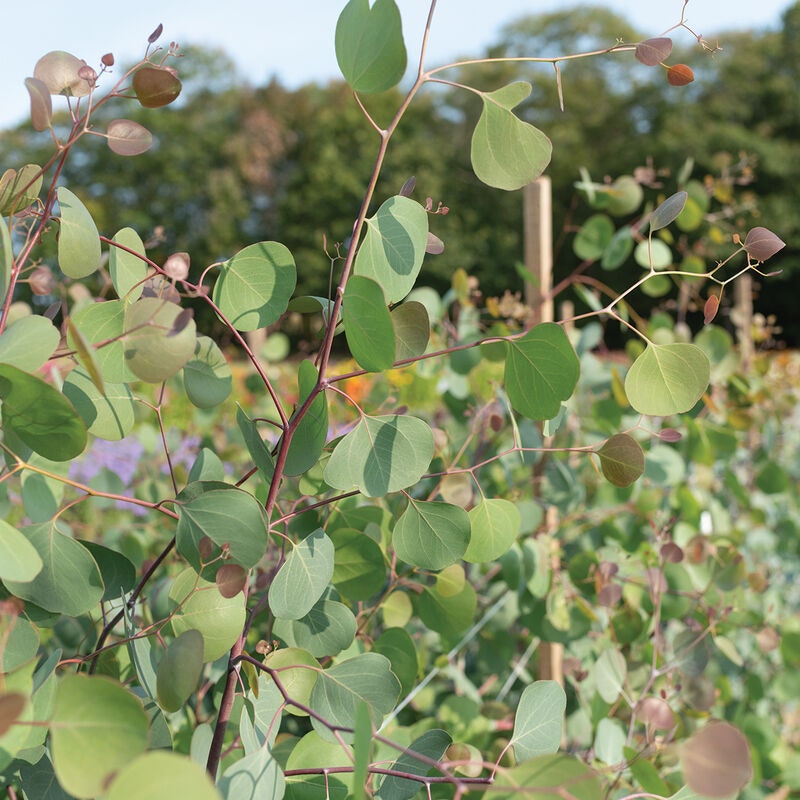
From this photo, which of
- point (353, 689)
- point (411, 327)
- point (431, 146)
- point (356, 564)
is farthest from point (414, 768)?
point (431, 146)

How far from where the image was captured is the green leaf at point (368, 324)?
40 centimetres

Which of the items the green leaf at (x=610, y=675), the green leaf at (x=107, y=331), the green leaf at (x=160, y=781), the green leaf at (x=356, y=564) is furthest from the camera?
the green leaf at (x=610, y=675)

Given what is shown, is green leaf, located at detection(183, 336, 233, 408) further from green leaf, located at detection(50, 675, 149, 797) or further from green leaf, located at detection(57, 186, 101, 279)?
green leaf, located at detection(50, 675, 149, 797)

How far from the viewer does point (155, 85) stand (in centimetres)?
45

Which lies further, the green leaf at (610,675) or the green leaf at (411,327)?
the green leaf at (610,675)

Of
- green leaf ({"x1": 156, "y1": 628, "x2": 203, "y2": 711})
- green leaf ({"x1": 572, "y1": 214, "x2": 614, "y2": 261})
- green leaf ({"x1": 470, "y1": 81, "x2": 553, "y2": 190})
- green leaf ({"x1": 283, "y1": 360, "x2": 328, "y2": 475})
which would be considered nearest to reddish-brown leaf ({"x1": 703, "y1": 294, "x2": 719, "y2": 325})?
green leaf ({"x1": 470, "y1": 81, "x2": 553, "y2": 190})

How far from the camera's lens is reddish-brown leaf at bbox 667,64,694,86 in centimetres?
49

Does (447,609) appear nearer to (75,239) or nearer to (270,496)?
(270,496)

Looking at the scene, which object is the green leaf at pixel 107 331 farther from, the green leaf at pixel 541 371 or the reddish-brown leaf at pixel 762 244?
the reddish-brown leaf at pixel 762 244

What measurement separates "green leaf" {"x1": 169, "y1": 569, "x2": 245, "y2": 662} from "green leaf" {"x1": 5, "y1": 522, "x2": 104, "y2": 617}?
2.0 inches

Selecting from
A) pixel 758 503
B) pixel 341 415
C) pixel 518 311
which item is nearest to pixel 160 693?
pixel 518 311

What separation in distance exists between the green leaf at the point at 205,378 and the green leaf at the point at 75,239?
8 cm

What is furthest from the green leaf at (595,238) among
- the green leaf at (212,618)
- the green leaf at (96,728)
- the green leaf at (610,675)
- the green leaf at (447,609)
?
the green leaf at (96,728)

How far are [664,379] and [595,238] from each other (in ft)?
3.04
